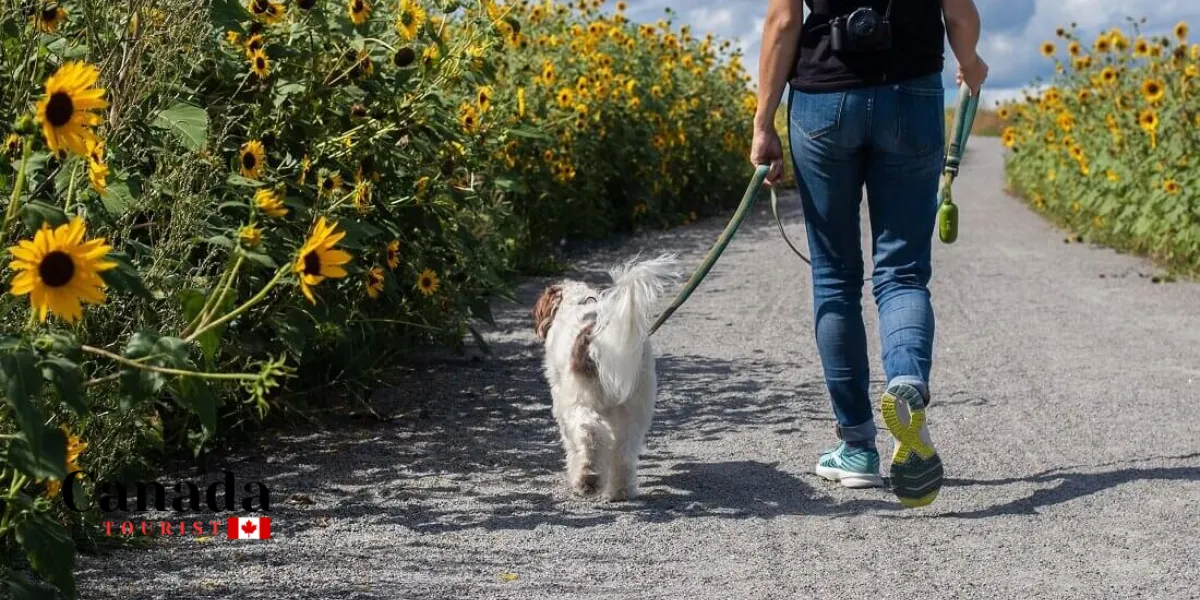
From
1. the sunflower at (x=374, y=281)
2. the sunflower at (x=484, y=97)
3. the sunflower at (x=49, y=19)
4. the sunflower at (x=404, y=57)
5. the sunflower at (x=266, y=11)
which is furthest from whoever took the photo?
the sunflower at (x=484, y=97)

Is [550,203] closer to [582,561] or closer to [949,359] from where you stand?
[949,359]

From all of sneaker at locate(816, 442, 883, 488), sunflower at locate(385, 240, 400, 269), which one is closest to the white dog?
sneaker at locate(816, 442, 883, 488)

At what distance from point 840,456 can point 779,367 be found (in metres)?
2.07

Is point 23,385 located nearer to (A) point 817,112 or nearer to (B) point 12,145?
(B) point 12,145

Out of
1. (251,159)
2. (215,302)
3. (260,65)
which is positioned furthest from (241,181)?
(215,302)

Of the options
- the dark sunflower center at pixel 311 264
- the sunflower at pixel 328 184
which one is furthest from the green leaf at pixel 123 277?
the sunflower at pixel 328 184

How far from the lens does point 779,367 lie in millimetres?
6852

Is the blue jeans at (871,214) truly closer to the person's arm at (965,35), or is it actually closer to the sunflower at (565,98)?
the person's arm at (965,35)

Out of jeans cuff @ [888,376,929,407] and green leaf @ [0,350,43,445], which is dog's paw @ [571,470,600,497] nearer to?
jeans cuff @ [888,376,929,407]

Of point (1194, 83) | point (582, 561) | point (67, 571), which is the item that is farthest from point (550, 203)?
point (67, 571)

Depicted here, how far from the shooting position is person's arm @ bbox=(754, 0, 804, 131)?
4414 mm

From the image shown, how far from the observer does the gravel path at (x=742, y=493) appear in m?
3.73

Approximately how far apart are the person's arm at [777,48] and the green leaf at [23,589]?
257 centimetres

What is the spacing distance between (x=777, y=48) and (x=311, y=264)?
7.65 ft
